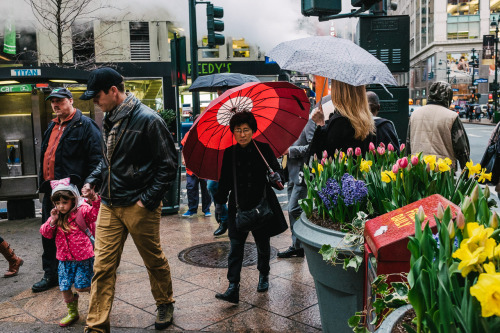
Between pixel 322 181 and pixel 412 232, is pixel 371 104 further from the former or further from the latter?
pixel 412 232

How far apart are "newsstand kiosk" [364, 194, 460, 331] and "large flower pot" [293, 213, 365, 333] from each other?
40 cm

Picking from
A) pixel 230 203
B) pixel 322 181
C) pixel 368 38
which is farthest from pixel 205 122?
pixel 368 38

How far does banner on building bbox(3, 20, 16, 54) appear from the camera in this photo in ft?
78.0

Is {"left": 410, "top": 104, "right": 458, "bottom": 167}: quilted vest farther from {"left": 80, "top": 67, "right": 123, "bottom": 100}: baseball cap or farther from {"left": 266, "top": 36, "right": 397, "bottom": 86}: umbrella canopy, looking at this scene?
{"left": 80, "top": 67, "right": 123, "bottom": 100}: baseball cap

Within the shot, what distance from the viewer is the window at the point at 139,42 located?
97.4 ft

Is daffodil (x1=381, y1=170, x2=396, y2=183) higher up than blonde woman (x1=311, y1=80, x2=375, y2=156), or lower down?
lower down

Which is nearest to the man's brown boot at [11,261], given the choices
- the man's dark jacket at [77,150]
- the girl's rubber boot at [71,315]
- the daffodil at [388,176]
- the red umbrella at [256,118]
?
the man's dark jacket at [77,150]

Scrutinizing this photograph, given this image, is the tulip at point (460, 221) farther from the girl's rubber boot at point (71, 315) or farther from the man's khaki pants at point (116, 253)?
the girl's rubber boot at point (71, 315)

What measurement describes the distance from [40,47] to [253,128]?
2732 cm

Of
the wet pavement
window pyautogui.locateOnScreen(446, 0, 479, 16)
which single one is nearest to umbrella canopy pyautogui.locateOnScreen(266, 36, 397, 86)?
the wet pavement

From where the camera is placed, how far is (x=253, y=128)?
455 cm

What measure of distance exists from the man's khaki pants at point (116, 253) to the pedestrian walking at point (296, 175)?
2126mm

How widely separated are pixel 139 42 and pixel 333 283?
28.6 m

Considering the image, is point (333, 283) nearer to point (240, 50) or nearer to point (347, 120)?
point (347, 120)
